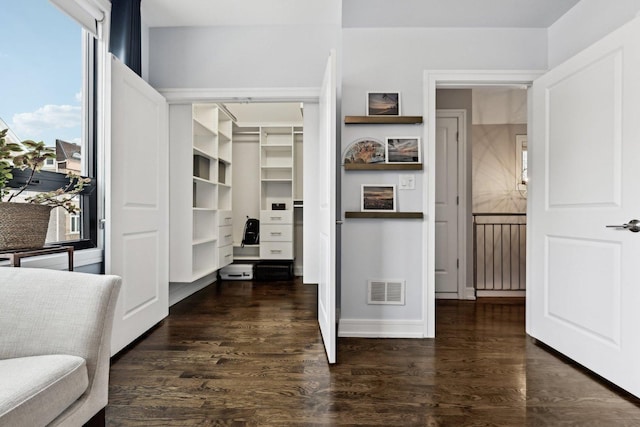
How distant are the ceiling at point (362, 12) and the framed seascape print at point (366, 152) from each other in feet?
2.84

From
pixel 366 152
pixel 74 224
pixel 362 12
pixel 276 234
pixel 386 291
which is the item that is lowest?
pixel 386 291

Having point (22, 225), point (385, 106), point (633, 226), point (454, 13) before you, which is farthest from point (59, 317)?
point (454, 13)

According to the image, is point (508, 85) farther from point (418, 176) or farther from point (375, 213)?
point (375, 213)

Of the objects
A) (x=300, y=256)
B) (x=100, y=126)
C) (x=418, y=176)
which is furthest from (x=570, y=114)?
(x=300, y=256)

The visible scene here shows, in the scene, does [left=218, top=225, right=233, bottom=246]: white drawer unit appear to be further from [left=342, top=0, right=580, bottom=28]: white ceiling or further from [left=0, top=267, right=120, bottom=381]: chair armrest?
[left=0, top=267, right=120, bottom=381]: chair armrest

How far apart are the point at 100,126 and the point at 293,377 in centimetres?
209

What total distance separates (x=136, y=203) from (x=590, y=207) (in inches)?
116

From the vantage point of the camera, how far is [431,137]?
2764mm

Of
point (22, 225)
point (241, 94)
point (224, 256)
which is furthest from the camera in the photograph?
point (224, 256)

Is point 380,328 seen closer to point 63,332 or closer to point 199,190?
point 63,332

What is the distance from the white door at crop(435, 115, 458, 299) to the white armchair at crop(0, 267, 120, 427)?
11.2 feet

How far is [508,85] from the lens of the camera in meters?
2.86

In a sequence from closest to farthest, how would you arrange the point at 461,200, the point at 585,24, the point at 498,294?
the point at 585,24, the point at 461,200, the point at 498,294

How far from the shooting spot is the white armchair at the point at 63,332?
121 centimetres
